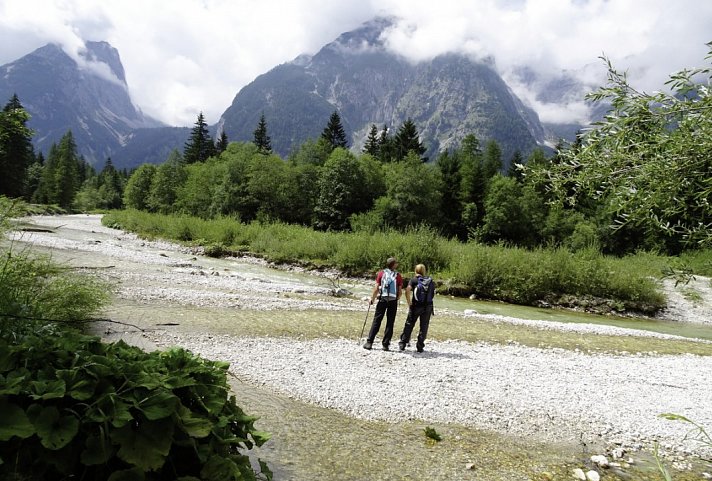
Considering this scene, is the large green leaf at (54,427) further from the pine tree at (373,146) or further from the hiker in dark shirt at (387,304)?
the pine tree at (373,146)

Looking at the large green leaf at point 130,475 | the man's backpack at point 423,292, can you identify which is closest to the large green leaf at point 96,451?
the large green leaf at point 130,475

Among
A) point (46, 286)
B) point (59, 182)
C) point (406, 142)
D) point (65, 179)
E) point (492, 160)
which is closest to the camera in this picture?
point (46, 286)

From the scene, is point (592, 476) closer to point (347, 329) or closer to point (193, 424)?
point (193, 424)

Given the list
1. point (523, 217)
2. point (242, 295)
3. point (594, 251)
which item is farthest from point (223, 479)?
point (523, 217)

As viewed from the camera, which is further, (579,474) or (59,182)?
(59,182)

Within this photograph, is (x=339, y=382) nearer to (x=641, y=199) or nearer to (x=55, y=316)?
(x=55, y=316)

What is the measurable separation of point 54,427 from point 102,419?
257 millimetres

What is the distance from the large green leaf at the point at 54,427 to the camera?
2.33 metres

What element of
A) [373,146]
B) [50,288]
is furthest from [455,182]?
[50,288]

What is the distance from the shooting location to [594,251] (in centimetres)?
2648

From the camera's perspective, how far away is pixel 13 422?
2275 millimetres

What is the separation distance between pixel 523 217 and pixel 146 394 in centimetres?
6519

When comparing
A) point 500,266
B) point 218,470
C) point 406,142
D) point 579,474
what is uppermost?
point 406,142

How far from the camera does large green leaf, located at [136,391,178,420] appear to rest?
2.54 meters
